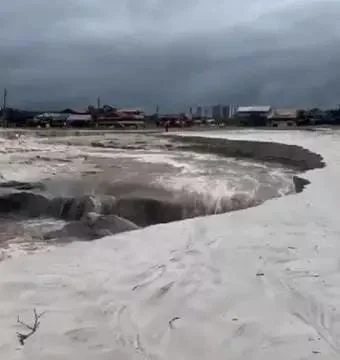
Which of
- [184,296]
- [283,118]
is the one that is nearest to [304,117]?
[283,118]

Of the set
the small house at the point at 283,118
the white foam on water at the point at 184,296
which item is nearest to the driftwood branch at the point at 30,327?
the white foam on water at the point at 184,296

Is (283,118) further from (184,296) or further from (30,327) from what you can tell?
(30,327)

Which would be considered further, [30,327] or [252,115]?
[252,115]

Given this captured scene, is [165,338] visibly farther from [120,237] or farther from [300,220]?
[300,220]

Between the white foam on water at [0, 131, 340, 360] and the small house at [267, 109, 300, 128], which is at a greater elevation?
the white foam on water at [0, 131, 340, 360]

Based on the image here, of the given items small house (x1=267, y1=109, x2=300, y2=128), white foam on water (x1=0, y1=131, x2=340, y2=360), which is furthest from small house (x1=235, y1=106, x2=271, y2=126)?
white foam on water (x1=0, y1=131, x2=340, y2=360)

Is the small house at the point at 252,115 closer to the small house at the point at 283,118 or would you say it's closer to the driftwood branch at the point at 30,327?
the small house at the point at 283,118

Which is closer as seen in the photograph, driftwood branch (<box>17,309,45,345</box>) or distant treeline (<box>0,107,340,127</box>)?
driftwood branch (<box>17,309,45,345</box>)

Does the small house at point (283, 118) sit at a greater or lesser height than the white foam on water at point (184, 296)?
lesser

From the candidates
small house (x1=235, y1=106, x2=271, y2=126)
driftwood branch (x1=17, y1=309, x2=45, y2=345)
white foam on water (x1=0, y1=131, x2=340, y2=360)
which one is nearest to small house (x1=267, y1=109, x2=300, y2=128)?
small house (x1=235, y1=106, x2=271, y2=126)

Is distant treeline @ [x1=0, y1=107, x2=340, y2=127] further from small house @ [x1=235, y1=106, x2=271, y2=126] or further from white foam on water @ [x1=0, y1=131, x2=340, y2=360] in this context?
white foam on water @ [x1=0, y1=131, x2=340, y2=360]

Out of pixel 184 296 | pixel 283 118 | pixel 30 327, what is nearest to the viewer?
pixel 30 327

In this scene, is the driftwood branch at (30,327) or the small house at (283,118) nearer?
the driftwood branch at (30,327)

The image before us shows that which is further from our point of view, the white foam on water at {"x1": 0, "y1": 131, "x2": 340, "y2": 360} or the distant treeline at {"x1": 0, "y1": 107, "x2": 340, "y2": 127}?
the distant treeline at {"x1": 0, "y1": 107, "x2": 340, "y2": 127}
